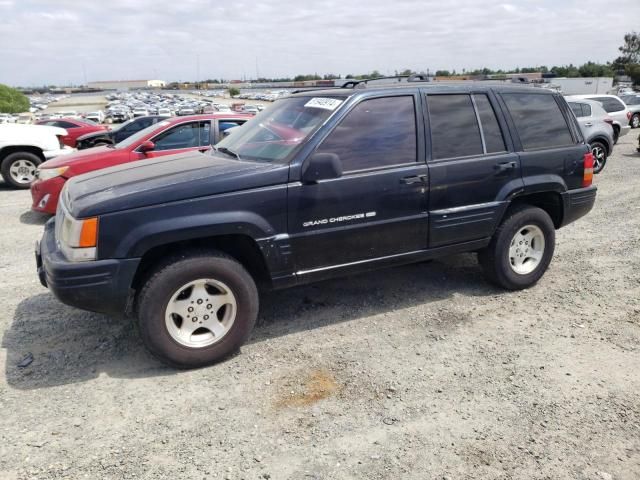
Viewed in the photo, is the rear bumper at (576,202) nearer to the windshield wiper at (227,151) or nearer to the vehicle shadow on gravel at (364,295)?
the vehicle shadow on gravel at (364,295)

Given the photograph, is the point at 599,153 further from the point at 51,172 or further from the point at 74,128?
the point at 74,128

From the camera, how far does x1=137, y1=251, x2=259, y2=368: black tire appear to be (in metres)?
3.40

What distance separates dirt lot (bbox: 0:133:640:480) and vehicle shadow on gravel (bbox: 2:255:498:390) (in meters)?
0.02

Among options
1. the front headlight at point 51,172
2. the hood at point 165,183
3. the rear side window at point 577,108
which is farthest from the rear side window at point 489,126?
the rear side window at point 577,108

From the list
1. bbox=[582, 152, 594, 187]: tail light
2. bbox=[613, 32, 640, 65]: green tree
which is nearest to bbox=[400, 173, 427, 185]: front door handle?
bbox=[582, 152, 594, 187]: tail light

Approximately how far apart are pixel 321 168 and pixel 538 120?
243cm

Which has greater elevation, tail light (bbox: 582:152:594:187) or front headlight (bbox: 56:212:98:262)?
tail light (bbox: 582:152:594:187)

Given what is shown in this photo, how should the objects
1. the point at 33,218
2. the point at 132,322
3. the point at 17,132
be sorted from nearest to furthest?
the point at 132,322, the point at 33,218, the point at 17,132

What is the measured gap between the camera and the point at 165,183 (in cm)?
352

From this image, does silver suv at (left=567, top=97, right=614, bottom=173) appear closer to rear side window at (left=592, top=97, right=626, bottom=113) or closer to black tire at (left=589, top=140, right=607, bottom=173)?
black tire at (left=589, top=140, right=607, bottom=173)

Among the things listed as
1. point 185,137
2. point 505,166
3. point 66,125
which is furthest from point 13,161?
point 66,125

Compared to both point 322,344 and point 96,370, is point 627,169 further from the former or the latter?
point 96,370

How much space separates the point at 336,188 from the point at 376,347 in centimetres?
122

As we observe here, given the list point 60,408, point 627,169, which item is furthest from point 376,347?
point 627,169
